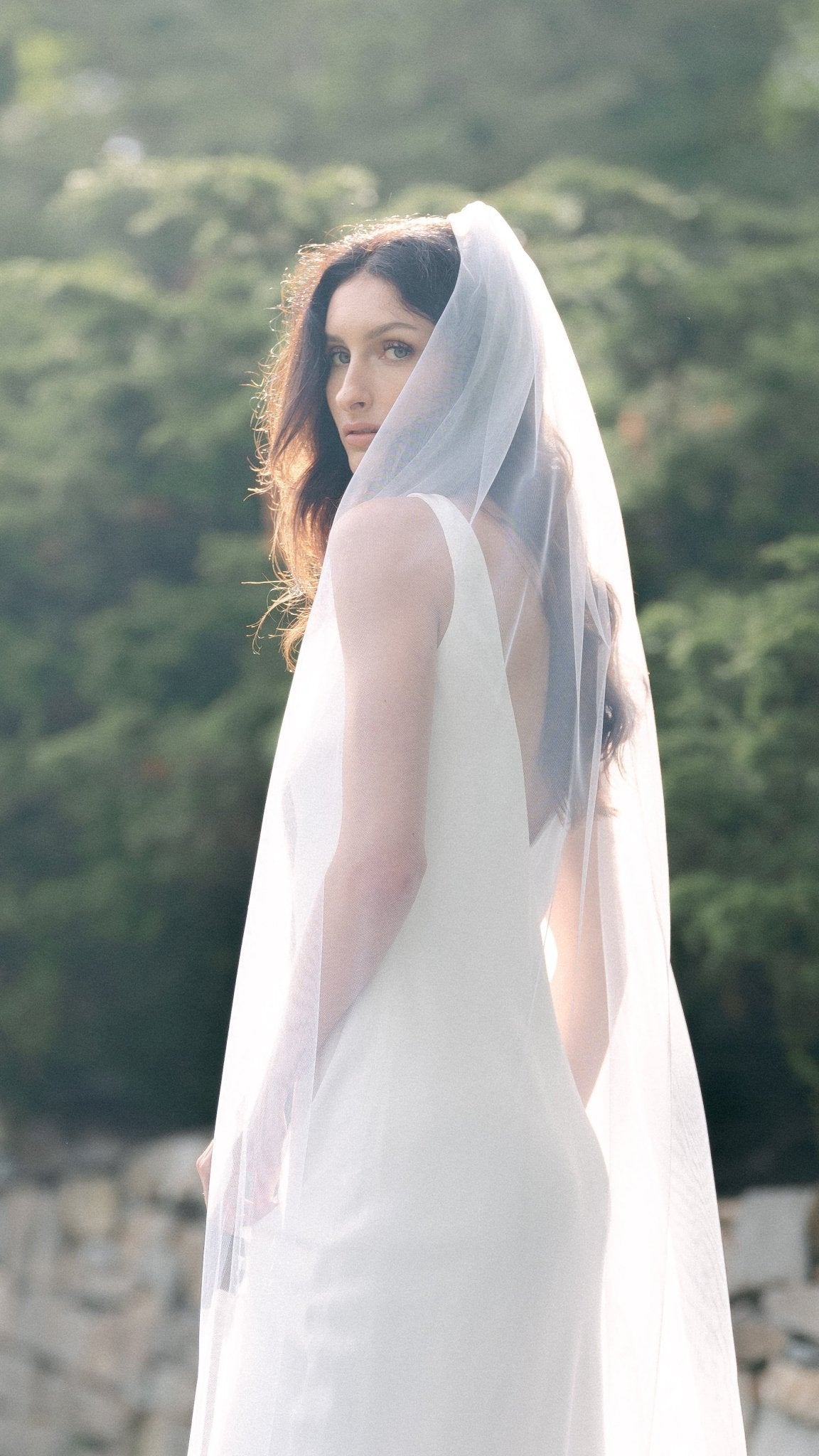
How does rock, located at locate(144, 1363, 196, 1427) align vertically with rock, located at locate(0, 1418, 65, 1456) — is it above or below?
above

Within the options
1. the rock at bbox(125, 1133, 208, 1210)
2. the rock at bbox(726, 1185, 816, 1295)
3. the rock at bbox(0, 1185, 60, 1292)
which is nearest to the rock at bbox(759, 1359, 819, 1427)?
the rock at bbox(726, 1185, 816, 1295)

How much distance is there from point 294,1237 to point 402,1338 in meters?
0.12

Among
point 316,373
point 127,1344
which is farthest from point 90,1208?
point 316,373

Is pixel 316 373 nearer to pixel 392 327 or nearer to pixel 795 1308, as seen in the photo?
pixel 392 327

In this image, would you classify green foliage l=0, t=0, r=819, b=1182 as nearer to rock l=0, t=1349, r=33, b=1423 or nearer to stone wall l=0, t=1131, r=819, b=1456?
stone wall l=0, t=1131, r=819, b=1456

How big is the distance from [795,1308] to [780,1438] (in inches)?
10.7

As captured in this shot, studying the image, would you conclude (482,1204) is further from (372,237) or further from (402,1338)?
(372,237)

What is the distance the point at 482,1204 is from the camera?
1.21 m

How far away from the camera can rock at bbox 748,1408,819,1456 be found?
9.03 ft

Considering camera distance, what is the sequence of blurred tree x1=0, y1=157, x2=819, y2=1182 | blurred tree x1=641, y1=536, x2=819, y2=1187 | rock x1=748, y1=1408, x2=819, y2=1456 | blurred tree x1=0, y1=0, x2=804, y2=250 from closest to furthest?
rock x1=748, y1=1408, x2=819, y2=1456, blurred tree x1=641, y1=536, x2=819, y2=1187, blurred tree x1=0, y1=157, x2=819, y2=1182, blurred tree x1=0, y1=0, x2=804, y2=250

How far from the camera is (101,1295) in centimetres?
443

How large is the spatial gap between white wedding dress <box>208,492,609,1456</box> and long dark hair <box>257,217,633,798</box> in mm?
151

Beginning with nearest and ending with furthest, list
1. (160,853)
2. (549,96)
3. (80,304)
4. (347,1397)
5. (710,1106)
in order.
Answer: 1. (347,1397)
2. (710,1106)
3. (160,853)
4. (80,304)
5. (549,96)

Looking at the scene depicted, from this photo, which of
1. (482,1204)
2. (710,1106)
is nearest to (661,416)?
→ (710,1106)
